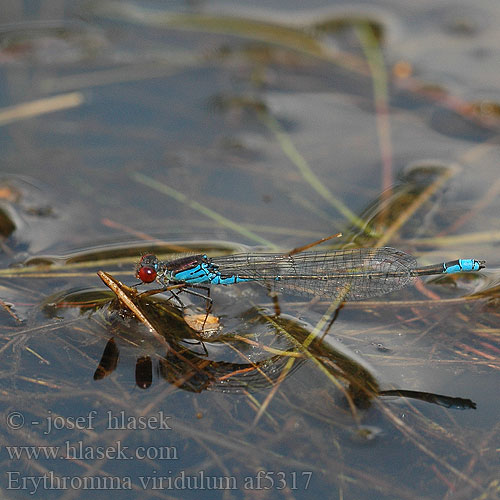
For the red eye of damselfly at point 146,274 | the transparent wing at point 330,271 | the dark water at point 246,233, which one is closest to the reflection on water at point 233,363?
the dark water at point 246,233

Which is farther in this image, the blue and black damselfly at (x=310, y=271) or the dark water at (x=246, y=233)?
the blue and black damselfly at (x=310, y=271)

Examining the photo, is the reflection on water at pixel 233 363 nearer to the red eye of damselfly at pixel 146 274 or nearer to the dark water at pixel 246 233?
the dark water at pixel 246 233

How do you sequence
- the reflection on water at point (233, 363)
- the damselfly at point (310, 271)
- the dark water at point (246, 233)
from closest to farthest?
the dark water at point (246, 233) → the reflection on water at point (233, 363) → the damselfly at point (310, 271)

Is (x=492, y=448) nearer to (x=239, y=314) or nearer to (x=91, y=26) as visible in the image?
(x=239, y=314)

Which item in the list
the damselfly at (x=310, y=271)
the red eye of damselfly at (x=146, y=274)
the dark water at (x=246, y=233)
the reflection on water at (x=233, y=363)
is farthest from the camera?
the damselfly at (x=310, y=271)

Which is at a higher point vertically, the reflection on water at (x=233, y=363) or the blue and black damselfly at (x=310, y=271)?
the blue and black damselfly at (x=310, y=271)

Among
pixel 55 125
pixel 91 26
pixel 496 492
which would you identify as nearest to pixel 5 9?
pixel 91 26

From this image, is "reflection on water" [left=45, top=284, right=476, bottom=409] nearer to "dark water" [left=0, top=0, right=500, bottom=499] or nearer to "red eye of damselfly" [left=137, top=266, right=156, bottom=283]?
"dark water" [left=0, top=0, right=500, bottom=499]
